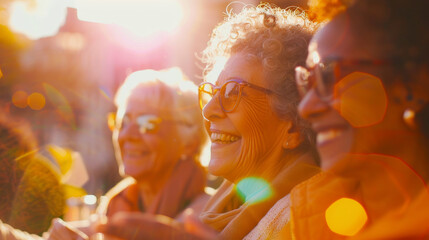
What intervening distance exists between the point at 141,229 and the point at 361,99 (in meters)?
0.81

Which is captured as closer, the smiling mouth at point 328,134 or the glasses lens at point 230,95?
the smiling mouth at point 328,134

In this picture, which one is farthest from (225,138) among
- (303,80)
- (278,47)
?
(303,80)

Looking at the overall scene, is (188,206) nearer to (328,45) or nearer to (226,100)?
(226,100)

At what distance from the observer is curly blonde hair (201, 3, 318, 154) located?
2.54 meters

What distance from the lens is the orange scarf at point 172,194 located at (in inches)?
158

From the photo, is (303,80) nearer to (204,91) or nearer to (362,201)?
(362,201)

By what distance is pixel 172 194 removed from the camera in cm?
403

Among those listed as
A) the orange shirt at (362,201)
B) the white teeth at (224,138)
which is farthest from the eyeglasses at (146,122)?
the orange shirt at (362,201)

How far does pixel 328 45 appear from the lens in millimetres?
1568

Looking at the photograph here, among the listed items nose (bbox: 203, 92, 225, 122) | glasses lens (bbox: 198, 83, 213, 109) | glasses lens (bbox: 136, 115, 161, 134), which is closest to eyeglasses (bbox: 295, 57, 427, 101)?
nose (bbox: 203, 92, 225, 122)

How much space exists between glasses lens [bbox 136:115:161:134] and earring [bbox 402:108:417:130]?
2803 millimetres

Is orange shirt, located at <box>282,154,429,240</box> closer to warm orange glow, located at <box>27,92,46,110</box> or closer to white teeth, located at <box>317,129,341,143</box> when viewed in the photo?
white teeth, located at <box>317,129,341,143</box>

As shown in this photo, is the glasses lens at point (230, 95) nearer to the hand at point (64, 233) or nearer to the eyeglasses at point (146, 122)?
the hand at point (64, 233)

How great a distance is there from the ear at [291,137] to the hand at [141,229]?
1257mm
